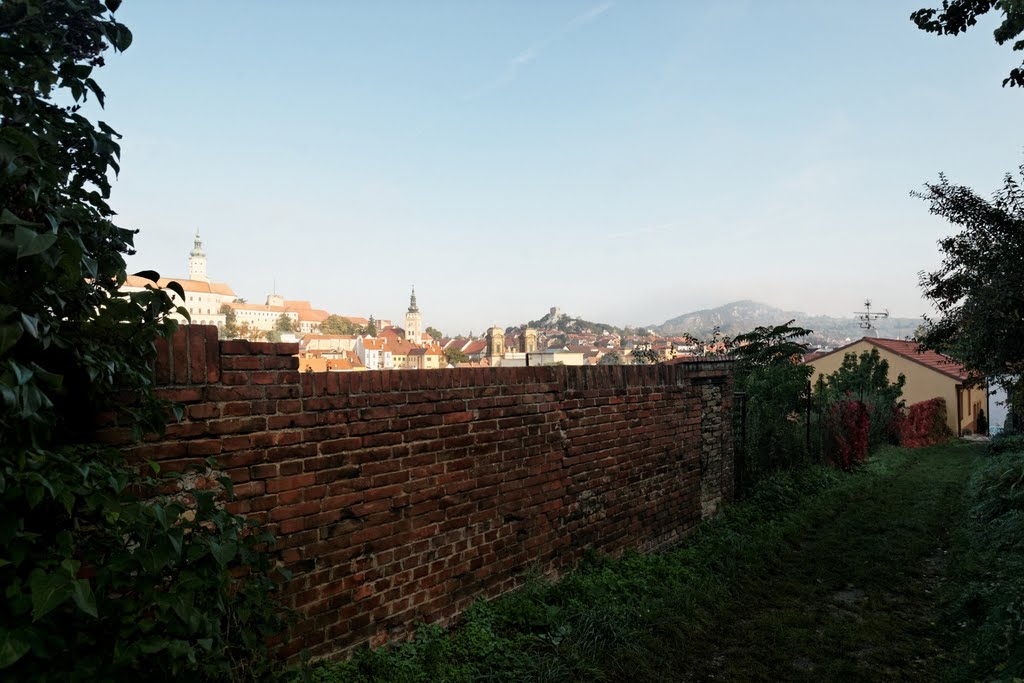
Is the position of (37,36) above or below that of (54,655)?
above

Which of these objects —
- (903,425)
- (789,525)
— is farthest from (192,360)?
(903,425)

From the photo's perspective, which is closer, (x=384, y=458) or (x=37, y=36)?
(x=37, y=36)

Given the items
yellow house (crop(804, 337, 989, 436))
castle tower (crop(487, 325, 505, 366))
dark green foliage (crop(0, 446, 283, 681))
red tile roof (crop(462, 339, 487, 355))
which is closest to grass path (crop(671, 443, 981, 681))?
dark green foliage (crop(0, 446, 283, 681))

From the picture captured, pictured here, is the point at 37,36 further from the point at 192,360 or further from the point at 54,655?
the point at 54,655

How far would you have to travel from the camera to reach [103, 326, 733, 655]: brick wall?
9.53 feet

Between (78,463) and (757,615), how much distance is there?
194 inches

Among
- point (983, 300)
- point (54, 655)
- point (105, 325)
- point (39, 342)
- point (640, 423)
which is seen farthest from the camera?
point (983, 300)

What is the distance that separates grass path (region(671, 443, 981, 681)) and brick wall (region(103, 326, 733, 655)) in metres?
1.33

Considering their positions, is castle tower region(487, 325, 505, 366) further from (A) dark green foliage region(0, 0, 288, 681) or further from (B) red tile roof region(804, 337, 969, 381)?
(A) dark green foliage region(0, 0, 288, 681)

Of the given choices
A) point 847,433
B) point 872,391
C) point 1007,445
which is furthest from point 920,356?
point 847,433

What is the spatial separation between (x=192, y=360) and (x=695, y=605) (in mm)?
4210

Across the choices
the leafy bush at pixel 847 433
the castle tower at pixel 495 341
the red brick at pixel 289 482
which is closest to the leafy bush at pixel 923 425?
the leafy bush at pixel 847 433

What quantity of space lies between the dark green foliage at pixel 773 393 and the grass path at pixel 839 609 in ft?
3.90

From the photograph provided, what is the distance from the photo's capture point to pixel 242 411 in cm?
292
